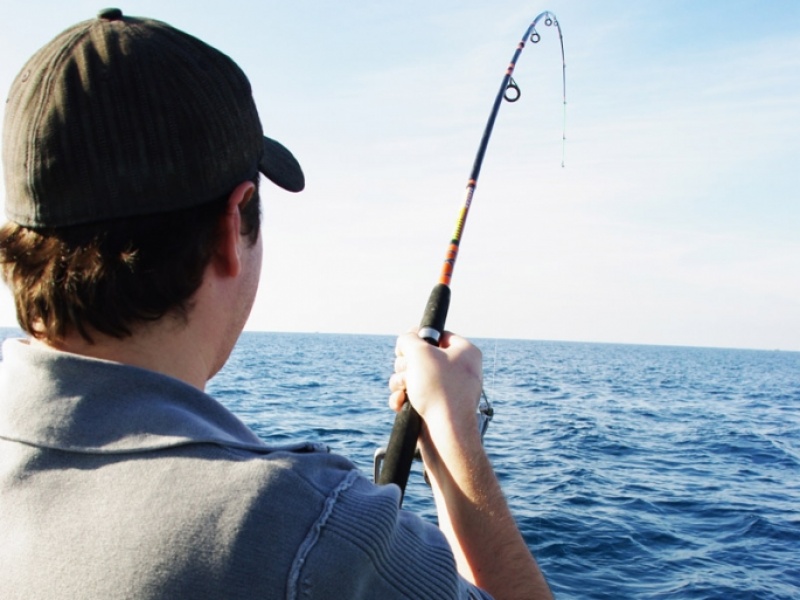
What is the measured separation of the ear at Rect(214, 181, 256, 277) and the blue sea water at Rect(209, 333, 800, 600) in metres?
5.74

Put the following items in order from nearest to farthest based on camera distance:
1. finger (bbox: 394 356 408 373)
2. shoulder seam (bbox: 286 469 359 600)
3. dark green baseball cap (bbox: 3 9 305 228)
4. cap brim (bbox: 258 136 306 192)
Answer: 1. shoulder seam (bbox: 286 469 359 600)
2. dark green baseball cap (bbox: 3 9 305 228)
3. cap brim (bbox: 258 136 306 192)
4. finger (bbox: 394 356 408 373)

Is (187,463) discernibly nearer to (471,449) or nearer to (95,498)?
(95,498)

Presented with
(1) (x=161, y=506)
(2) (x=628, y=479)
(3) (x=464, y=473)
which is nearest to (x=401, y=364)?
(3) (x=464, y=473)

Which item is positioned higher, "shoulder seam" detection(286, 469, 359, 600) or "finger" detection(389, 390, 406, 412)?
"finger" detection(389, 390, 406, 412)

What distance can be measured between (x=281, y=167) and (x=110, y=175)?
40 cm

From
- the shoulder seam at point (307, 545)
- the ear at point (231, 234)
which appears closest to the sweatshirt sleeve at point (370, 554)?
the shoulder seam at point (307, 545)

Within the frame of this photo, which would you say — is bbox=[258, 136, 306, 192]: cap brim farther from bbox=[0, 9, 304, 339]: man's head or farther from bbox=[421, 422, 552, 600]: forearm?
bbox=[421, 422, 552, 600]: forearm

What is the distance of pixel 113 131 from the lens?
105cm

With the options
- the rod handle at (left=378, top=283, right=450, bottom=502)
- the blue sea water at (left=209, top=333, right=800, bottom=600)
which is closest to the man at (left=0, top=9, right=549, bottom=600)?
the rod handle at (left=378, top=283, right=450, bottom=502)

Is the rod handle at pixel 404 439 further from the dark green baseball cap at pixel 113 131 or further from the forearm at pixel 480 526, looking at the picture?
the dark green baseball cap at pixel 113 131

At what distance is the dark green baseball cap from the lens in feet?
3.43

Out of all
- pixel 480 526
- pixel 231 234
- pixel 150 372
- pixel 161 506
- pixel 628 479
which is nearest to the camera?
pixel 161 506

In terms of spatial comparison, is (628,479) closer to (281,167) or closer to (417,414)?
(417,414)

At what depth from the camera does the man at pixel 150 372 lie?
34.5 inches
